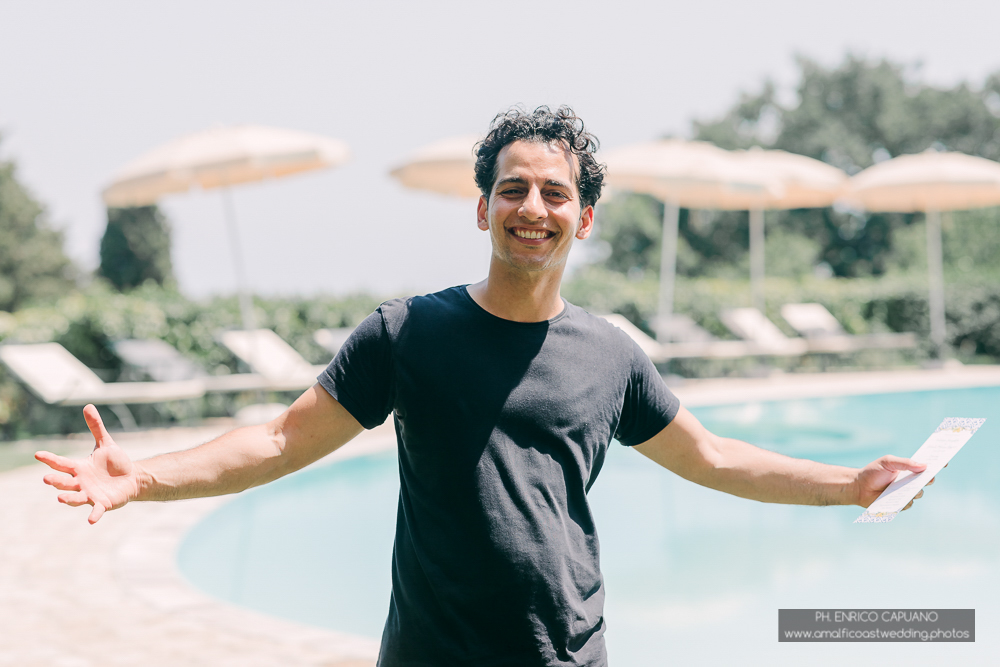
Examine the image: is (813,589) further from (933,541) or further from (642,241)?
(642,241)

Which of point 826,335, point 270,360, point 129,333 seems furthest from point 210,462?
point 826,335

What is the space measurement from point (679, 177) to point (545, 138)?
12.6m

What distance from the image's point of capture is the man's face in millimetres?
1767

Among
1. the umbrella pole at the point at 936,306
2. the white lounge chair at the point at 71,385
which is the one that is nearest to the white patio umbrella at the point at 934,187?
the umbrella pole at the point at 936,306

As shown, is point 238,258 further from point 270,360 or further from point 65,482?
point 65,482

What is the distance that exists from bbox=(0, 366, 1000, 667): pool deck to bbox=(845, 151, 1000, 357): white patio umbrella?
13982 millimetres

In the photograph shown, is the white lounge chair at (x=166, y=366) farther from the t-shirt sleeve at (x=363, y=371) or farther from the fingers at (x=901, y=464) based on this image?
the fingers at (x=901, y=464)

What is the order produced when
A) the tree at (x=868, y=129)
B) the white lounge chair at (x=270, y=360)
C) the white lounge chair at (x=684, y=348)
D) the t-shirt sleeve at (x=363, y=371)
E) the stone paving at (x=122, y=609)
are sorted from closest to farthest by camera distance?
1. the t-shirt sleeve at (x=363, y=371)
2. the stone paving at (x=122, y=609)
3. the white lounge chair at (x=270, y=360)
4. the white lounge chair at (x=684, y=348)
5. the tree at (x=868, y=129)

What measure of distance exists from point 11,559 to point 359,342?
184 inches

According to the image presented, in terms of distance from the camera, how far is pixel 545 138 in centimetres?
183

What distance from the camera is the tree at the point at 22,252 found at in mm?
30281

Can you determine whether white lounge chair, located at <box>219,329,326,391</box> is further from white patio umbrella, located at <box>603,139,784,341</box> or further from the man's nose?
the man's nose

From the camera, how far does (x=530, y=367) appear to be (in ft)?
5.73

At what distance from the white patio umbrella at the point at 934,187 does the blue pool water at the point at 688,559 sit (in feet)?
26.8
